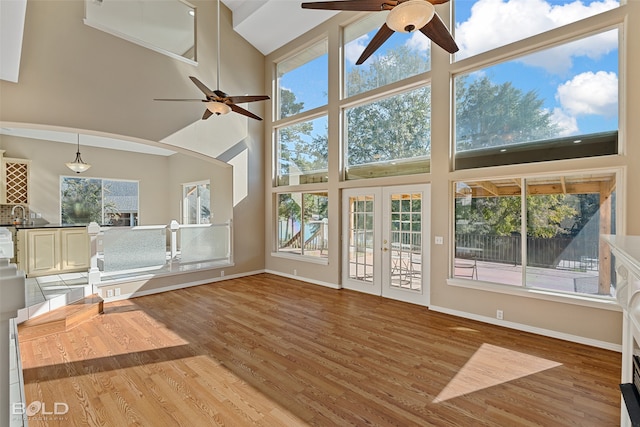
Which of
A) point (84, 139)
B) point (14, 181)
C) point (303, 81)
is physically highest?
point (303, 81)

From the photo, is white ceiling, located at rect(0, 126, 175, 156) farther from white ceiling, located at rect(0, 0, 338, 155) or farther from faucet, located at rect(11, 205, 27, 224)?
faucet, located at rect(11, 205, 27, 224)

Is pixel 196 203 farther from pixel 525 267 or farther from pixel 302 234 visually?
pixel 525 267

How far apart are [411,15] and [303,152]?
454cm

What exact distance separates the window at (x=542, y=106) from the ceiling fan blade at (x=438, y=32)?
5.43 feet

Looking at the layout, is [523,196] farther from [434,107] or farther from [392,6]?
[392,6]

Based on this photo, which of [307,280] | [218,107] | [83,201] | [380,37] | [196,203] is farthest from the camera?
[196,203]

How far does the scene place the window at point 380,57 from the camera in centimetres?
506

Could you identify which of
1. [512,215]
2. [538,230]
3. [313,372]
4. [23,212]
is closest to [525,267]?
[538,230]

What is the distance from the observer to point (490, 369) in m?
2.95

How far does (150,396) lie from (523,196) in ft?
15.4

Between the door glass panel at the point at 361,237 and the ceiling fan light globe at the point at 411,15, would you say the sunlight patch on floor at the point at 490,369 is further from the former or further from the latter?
the ceiling fan light globe at the point at 411,15

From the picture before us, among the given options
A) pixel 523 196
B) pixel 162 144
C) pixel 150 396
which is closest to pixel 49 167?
pixel 162 144

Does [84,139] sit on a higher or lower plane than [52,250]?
higher

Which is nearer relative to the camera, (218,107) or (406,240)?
(218,107)
